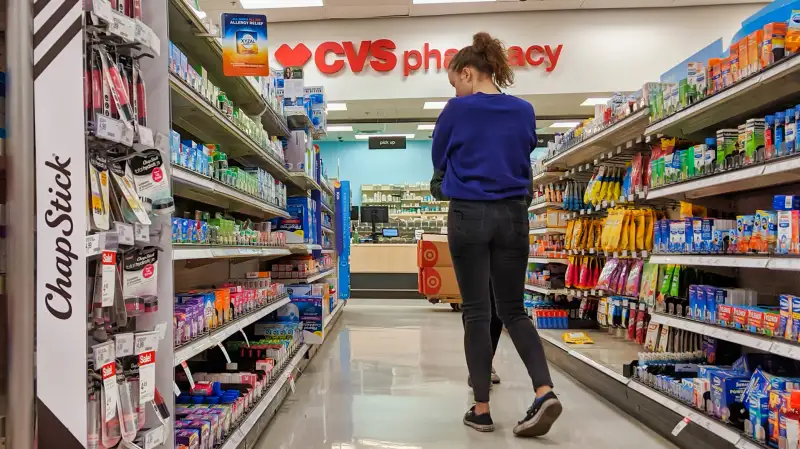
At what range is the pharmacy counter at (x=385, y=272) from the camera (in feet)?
32.2

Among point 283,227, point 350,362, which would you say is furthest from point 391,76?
point 350,362

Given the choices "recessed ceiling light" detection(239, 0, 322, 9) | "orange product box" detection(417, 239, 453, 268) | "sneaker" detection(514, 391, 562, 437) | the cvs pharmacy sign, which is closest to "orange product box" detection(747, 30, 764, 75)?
"sneaker" detection(514, 391, 562, 437)

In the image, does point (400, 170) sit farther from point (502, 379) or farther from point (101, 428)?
point (101, 428)

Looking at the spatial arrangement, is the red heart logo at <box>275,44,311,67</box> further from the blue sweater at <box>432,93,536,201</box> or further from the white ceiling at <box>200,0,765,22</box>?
the blue sweater at <box>432,93,536,201</box>

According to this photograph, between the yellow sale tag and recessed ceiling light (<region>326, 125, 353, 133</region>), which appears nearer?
the yellow sale tag

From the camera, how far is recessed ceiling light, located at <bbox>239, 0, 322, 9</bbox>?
7777 mm

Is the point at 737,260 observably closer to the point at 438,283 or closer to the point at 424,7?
the point at 438,283

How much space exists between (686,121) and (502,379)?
1.92m

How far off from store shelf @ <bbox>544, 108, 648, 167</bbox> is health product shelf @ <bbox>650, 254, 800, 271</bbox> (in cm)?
100

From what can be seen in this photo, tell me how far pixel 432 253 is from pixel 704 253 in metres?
4.60

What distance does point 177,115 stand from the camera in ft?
7.96

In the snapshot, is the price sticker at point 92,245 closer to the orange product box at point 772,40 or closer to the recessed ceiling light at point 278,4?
the orange product box at point 772,40

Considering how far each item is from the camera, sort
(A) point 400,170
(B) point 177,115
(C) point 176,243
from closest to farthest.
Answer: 1. (C) point 176,243
2. (B) point 177,115
3. (A) point 400,170

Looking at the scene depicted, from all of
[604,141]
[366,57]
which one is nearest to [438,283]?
[604,141]
